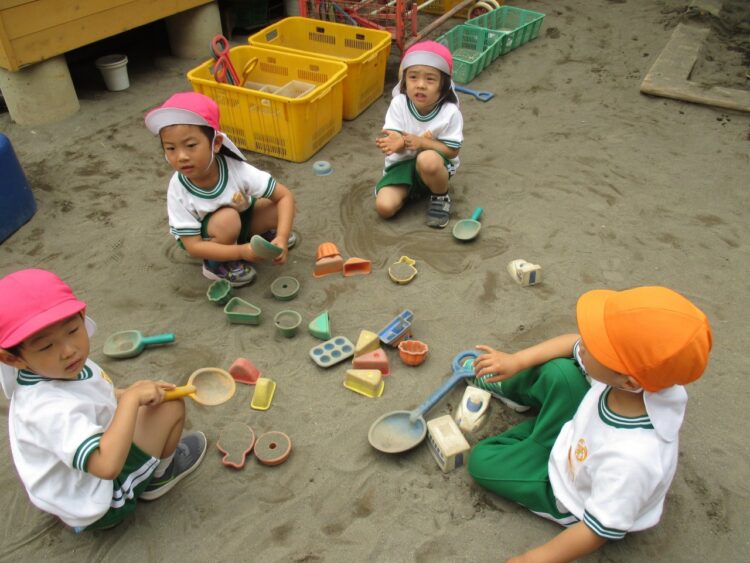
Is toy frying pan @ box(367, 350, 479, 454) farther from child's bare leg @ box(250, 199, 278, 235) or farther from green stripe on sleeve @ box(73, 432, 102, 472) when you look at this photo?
child's bare leg @ box(250, 199, 278, 235)

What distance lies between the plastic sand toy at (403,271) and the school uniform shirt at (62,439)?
134cm

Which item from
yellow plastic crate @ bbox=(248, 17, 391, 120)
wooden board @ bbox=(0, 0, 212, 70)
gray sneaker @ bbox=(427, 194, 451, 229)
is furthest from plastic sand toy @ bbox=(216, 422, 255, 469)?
wooden board @ bbox=(0, 0, 212, 70)

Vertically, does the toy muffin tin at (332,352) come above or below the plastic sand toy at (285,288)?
below

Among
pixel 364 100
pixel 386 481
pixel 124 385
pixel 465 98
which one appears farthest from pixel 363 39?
pixel 386 481

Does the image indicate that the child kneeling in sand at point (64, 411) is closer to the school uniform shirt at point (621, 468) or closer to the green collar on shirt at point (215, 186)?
the green collar on shirt at point (215, 186)

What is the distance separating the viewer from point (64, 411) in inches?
52.7

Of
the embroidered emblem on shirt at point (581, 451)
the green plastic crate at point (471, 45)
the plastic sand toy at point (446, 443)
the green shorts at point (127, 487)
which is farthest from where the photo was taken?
the green plastic crate at point (471, 45)

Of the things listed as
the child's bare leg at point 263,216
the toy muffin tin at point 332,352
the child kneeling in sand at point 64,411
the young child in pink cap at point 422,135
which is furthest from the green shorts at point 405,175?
the child kneeling in sand at point 64,411

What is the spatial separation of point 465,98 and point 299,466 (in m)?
3.15

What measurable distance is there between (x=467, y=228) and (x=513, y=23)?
313 centimetres

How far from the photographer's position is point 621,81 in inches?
169

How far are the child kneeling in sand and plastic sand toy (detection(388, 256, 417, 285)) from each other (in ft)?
4.06

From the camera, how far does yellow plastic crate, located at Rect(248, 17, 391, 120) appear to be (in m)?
3.76

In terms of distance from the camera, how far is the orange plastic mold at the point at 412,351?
2131 mm
